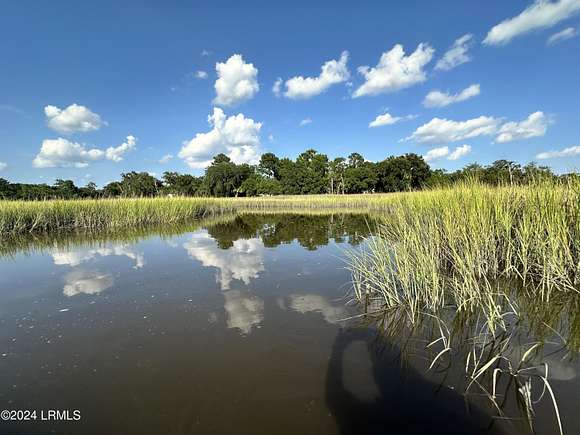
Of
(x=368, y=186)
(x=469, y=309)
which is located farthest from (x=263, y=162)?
(x=469, y=309)

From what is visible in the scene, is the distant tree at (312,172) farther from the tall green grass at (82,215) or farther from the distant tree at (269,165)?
the tall green grass at (82,215)

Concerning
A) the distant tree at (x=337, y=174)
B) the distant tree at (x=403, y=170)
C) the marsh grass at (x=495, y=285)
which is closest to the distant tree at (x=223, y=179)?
the distant tree at (x=337, y=174)

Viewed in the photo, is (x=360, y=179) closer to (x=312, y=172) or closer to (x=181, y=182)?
(x=312, y=172)

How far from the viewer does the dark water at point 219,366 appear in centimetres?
188

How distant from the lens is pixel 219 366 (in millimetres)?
2490

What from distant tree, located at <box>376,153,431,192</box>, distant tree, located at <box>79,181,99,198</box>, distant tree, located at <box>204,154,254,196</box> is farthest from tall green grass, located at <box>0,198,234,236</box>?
distant tree, located at <box>376,153,431,192</box>

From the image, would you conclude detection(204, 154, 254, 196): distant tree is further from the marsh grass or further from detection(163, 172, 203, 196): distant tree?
the marsh grass

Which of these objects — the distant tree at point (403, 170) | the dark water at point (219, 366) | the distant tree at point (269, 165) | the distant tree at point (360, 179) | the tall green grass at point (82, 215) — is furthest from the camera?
the distant tree at point (269, 165)

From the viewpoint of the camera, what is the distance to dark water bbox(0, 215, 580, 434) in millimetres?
1879

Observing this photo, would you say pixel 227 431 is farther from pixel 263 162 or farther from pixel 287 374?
pixel 263 162

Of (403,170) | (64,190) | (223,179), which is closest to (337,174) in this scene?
(403,170)

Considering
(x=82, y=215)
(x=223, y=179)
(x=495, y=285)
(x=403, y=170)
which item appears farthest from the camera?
(x=223, y=179)

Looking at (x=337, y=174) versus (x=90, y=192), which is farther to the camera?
(x=337, y=174)

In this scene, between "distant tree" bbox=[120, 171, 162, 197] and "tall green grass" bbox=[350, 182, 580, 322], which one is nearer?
"tall green grass" bbox=[350, 182, 580, 322]
